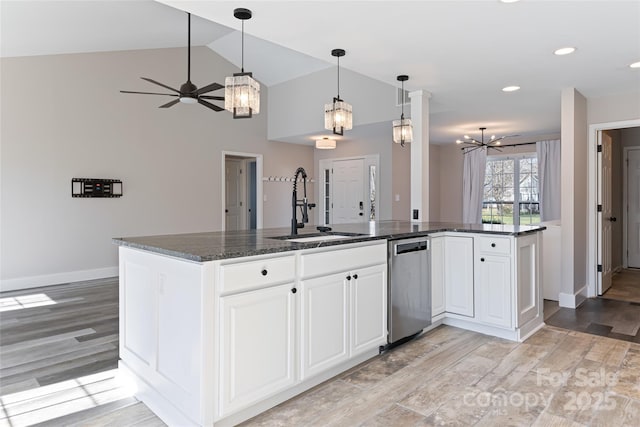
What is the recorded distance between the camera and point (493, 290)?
3223mm

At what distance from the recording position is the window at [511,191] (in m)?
7.80

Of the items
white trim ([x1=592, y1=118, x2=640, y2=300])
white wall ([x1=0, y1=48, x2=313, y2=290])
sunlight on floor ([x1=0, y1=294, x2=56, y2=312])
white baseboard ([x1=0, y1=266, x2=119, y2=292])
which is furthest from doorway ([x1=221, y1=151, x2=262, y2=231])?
white trim ([x1=592, y1=118, x2=640, y2=300])

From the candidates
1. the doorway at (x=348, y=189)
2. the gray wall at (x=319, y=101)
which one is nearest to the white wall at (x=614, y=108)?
the gray wall at (x=319, y=101)

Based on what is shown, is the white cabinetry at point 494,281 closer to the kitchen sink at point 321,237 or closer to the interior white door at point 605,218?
the kitchen sink at point 321,237

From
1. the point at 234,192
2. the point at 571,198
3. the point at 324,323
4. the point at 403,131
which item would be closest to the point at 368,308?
the point at 324,323

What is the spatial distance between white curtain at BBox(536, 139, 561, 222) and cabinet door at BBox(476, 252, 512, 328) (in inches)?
196

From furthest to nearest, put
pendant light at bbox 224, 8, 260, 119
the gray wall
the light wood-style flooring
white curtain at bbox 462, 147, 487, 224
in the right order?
white curtain at bbox 462, 147, 487, 224
the gray wall
the light wood-style flooring
pendant light at bbox 224, 8, 260, 119

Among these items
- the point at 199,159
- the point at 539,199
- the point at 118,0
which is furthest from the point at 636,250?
the point at 118,0

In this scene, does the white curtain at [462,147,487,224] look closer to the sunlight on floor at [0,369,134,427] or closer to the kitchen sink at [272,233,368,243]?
the kitchen sink at [272,233,368,243]

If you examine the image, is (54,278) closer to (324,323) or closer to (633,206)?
(324,323)

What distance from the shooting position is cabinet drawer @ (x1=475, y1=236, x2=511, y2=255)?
3.13 m

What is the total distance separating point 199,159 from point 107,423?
518 cm

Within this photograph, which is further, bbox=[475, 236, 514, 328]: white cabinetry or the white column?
the white column

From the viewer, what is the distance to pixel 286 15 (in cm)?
262
